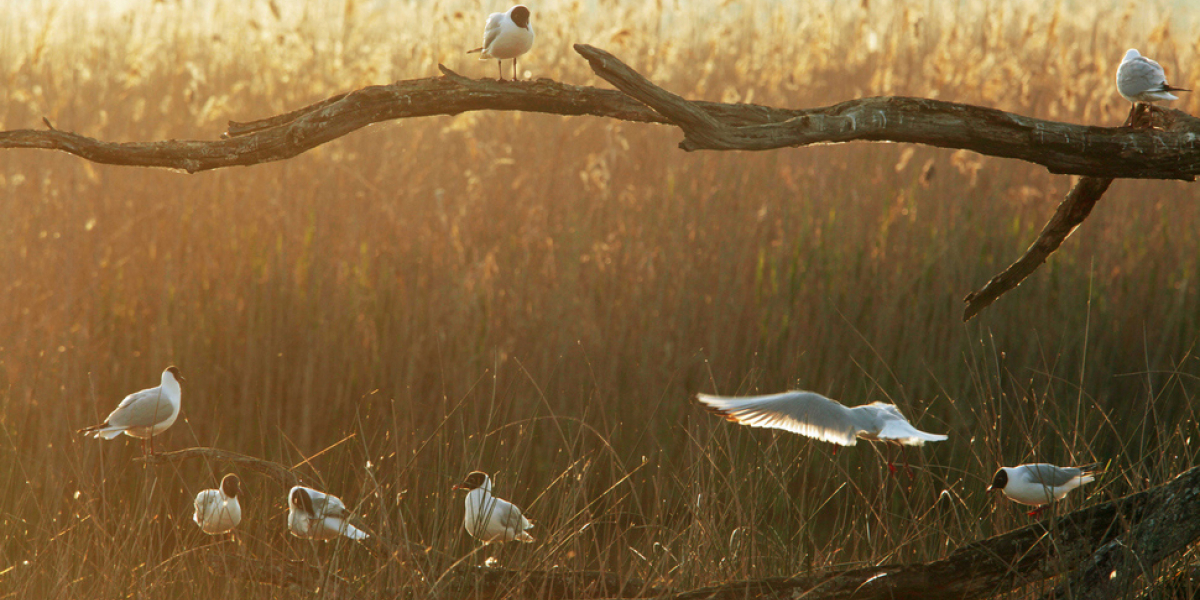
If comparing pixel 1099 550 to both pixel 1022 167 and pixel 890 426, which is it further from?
pixel 1022 167

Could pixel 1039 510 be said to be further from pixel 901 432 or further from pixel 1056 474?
pixel 901 432

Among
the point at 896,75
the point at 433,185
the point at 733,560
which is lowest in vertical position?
the point at 733,560

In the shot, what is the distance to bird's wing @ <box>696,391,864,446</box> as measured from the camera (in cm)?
244

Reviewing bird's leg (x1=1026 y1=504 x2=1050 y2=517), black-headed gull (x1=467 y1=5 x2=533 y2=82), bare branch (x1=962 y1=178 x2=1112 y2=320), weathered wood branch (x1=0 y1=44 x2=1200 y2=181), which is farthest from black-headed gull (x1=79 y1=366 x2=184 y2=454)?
bird's leg (x1=1026 y1=504 x2=1050 y2=517)

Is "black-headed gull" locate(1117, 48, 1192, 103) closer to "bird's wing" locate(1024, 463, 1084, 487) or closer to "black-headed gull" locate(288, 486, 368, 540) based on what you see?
"bird's wing" locate(1024, 463, 1084, 487)

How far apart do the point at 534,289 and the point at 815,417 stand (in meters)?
2.18

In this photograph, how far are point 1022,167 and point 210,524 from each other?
4738 mm

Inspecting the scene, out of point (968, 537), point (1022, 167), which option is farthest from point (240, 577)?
point (1022, 167)

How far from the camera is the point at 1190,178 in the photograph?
7.68ft

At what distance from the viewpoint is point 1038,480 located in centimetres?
289

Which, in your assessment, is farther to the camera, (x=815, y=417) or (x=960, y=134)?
(x=815, y=417)

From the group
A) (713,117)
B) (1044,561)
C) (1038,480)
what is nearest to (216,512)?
(713,117)

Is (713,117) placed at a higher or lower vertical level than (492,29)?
lower

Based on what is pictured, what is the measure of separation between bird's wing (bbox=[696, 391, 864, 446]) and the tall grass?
74 centimetres
